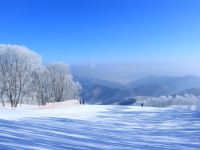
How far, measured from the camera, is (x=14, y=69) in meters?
53.7

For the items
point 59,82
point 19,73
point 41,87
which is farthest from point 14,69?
point 59,82

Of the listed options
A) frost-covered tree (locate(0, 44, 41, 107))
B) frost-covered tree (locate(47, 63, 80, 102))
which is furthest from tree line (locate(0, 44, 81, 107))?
frost-covered tree (locate(47, 63, 80, 102))

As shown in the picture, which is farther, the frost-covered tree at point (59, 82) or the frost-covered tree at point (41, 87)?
the frost-covered tree at point (59, 82)

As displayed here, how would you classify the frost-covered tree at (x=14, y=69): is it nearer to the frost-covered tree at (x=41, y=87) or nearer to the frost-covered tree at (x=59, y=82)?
the frost-covered tree at (x=41, y=87)

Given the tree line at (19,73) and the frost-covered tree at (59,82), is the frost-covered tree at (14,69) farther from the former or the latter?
the frost-covered tree at (59,82)

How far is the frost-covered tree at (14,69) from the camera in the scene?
174 ft

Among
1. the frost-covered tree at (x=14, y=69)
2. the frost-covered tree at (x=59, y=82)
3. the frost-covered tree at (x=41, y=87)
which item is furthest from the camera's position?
the frost-covered tree at (x=59, y=82)

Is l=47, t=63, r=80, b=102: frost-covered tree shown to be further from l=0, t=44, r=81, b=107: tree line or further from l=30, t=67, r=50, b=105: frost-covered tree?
l=0, t=44, r=81, b=107: tree line

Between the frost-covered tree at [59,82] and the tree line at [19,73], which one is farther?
the frost-covered tree at [59,82]

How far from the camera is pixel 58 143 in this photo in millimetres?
10781

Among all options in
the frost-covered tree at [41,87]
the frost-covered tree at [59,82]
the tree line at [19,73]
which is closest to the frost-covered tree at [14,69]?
the tree line at [19,73]

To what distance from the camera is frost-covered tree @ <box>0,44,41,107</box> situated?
53.0 metres

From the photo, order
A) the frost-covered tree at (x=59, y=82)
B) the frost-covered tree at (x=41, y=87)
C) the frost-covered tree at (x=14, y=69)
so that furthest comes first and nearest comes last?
1. the frost-covered tree at (x=59, y=82)
2. the frost-covered tree at (x=41, y=87)
3. the frost-covered tree at (x=14, y=69)

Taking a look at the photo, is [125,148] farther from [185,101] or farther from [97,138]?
[185,101]
